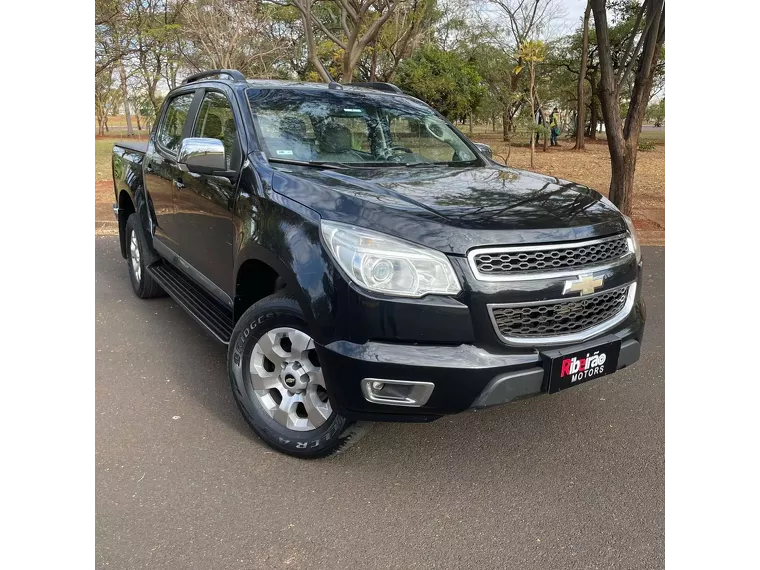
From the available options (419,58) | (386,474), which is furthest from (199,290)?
(419,58)

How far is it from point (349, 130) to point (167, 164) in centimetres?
167

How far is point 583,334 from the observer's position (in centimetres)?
280

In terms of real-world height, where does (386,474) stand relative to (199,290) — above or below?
below

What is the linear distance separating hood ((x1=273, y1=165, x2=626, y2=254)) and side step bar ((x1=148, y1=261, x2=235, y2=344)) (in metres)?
1.11

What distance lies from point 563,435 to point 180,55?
2366cm

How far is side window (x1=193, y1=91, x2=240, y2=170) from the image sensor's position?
143 inches

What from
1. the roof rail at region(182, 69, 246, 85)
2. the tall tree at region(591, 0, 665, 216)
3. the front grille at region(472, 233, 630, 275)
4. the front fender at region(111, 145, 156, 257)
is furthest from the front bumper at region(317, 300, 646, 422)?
the tall tree at region(591, 0, 665, 216)

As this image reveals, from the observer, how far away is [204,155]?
343 centimetres

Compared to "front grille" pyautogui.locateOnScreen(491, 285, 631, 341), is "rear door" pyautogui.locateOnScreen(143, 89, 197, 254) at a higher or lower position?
higher

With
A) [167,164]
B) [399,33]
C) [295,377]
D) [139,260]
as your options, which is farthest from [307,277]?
[399,33]

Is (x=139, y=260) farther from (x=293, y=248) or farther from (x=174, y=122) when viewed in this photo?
(x=293, y=248)

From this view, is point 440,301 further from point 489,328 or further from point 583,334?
point 583,334

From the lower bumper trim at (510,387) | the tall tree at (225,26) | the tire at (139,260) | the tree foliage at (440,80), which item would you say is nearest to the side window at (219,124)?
the tire at (139,260)

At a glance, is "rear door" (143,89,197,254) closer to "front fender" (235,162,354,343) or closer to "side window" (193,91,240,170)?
"side window" (193,91,240,170)
